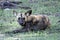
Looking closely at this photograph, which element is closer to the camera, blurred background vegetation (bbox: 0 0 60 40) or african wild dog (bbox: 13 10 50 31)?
blurred background vegetation (bbox: 0 0 60 40)

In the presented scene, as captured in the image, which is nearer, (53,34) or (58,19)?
(53,34)

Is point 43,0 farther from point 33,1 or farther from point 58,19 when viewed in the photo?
point 58,19

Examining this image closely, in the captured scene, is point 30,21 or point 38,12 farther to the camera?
point 38,12

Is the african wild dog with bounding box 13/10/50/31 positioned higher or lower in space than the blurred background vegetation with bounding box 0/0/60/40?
higher

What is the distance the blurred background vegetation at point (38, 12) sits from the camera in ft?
31.0

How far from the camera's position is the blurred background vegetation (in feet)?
31.0

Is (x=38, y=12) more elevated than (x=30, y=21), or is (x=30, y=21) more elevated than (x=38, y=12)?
(x=30, y=21)

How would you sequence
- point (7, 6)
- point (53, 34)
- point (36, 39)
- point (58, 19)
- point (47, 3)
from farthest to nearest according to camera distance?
point (47, 3) → point (7, 6) → point (58, 19) → point (53, 34) → point (36, 39)

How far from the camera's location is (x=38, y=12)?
47.1ft

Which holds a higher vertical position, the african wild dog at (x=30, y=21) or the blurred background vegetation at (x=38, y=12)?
the african wild dog at (x=30, y=21)

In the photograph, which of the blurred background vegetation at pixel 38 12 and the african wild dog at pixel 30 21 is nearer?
the blurred background vegetation at pixel 38 12

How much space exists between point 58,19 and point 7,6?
4.25 meters

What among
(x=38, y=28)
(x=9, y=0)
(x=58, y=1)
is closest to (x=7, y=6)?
(x=9, y=0)

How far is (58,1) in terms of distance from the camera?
18281mm
